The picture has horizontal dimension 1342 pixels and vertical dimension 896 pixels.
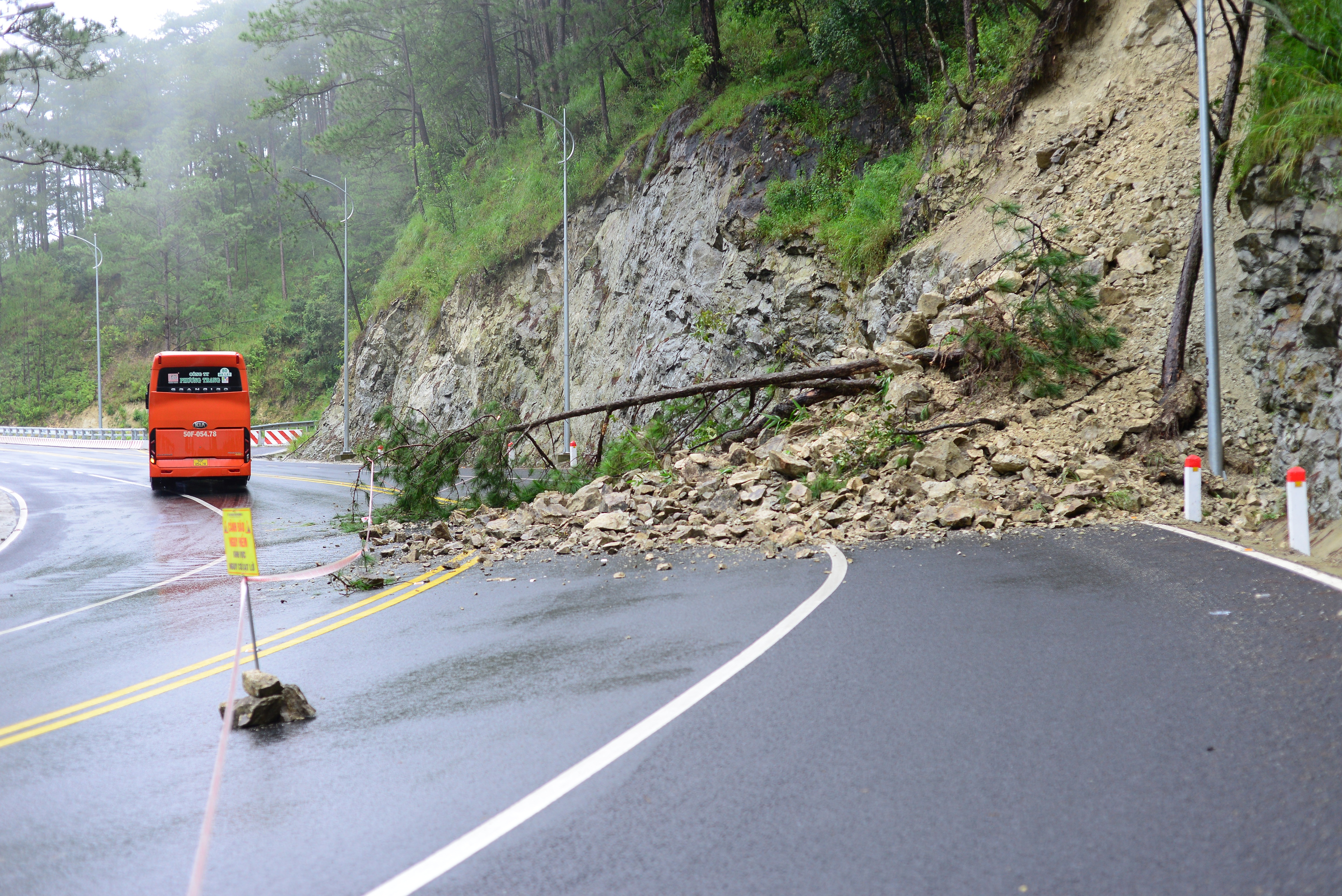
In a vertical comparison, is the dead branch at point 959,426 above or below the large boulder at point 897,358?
below

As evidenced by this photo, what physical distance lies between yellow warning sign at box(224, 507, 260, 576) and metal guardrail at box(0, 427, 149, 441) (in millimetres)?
47750

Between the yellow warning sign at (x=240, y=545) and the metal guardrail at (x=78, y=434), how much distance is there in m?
47.7

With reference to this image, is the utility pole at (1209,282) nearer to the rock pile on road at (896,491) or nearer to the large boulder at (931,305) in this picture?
the rock pile on road at (896,491)

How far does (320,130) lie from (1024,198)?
3365 inches

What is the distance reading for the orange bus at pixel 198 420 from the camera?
2220 centimetres

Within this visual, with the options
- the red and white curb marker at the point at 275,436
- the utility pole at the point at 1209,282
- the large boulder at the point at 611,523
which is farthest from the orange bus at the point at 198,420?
the red and white curb marker at the point at 275,436

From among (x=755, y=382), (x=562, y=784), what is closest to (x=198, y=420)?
(x=755, y=382)

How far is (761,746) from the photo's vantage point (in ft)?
14.7

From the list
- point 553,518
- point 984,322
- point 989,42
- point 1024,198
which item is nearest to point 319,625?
point 553,518

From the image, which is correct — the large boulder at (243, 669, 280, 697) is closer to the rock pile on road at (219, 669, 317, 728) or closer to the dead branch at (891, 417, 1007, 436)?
the rock pile on road at (219, 669, 317, 728)

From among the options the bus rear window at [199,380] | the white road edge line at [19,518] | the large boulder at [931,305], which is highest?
the large boulder at [931,305]

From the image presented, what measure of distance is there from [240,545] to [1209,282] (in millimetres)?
11624

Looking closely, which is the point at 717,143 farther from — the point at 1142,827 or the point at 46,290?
the point at 46,290

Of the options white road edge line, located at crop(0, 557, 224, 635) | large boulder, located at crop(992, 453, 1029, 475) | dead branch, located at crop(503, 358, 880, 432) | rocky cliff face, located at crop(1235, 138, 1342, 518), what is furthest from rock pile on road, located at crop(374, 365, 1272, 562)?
white road edge line, located at crop(0, 557, 224, 635)
